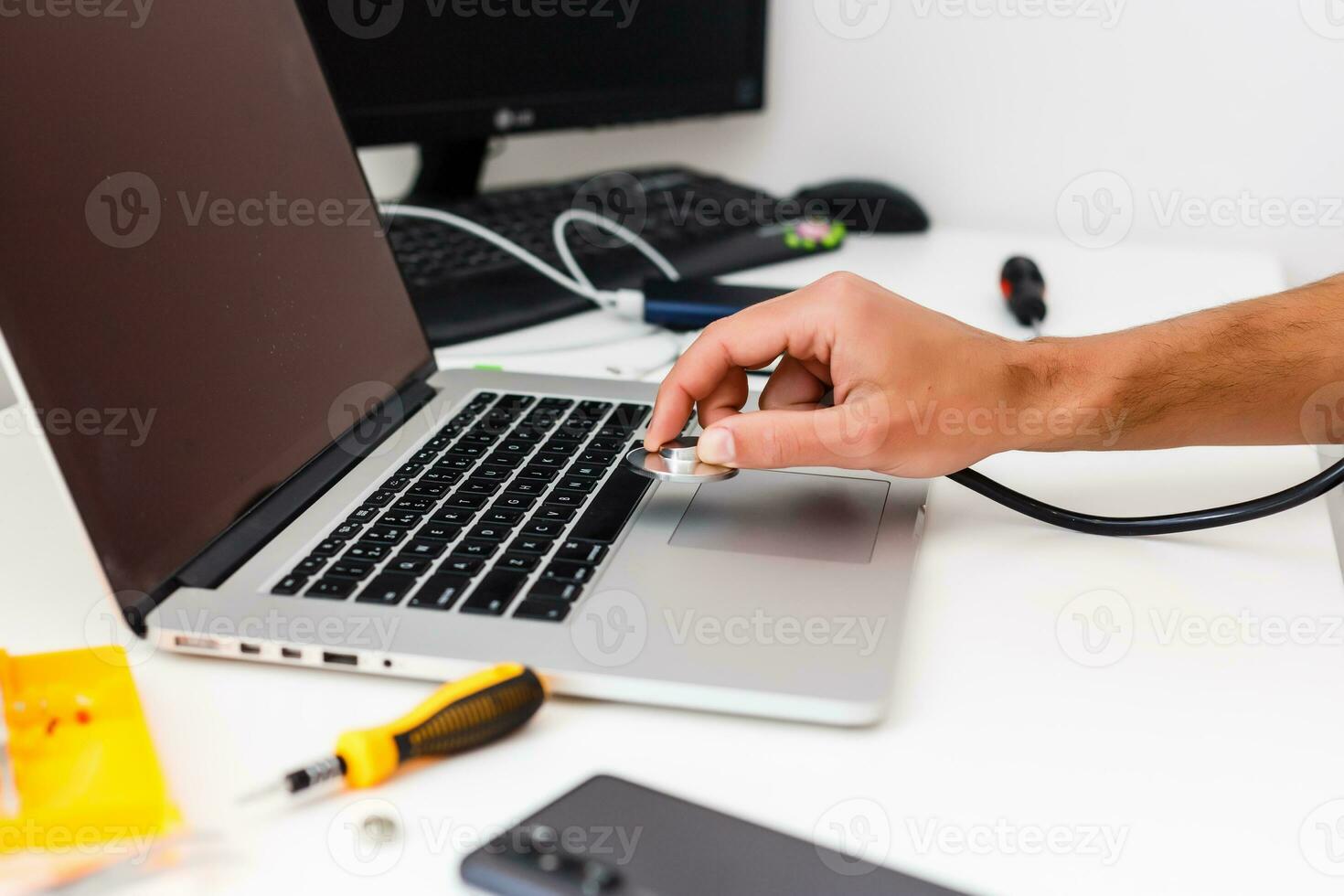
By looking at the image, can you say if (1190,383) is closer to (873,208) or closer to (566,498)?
(566,498)

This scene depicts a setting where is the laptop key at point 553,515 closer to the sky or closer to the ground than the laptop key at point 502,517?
closer to the ground

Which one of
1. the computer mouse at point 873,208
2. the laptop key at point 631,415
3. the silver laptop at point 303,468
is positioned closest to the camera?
the silver laptop at point 303,468

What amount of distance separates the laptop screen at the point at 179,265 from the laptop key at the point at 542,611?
157mm

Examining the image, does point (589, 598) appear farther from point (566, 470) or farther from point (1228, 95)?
point (1228, 95)

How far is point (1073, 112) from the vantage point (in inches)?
51.6

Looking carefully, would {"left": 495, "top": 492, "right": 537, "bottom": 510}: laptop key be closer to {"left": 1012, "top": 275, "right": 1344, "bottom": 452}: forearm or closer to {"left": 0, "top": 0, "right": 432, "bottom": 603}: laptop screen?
{"left": 0, "top": 0, "right": 432, "bottom": 603}: laptop screen

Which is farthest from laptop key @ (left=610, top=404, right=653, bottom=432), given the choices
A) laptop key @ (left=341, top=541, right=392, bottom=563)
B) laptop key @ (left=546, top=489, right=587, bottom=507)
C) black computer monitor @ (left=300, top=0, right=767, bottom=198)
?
black computer monitor @ (left=300, top=0, right=767, bottom=198)

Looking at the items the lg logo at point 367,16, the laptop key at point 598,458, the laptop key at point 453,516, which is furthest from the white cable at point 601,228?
the laptop key at point 453,516

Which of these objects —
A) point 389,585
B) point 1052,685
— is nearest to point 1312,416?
point 1052,685

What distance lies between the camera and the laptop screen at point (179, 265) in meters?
0.49

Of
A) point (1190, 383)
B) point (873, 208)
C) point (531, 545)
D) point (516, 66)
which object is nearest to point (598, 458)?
point (531, 545)

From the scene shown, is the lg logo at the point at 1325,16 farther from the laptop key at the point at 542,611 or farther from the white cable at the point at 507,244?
the laptop key at the point at 542,611

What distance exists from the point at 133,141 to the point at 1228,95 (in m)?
1.13

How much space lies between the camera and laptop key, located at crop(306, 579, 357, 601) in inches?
20.5
